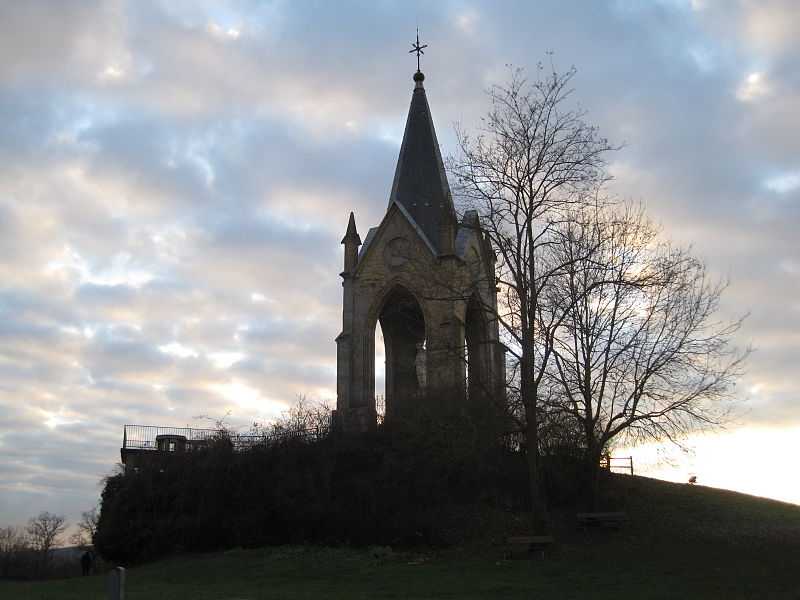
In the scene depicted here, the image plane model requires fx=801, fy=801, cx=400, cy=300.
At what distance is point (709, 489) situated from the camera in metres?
31.2

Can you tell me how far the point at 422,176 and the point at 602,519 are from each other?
17.0 meters

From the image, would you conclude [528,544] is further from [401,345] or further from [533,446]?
[401,345]

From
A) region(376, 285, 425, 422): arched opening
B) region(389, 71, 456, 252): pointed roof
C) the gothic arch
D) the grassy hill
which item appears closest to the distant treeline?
the grassy hill

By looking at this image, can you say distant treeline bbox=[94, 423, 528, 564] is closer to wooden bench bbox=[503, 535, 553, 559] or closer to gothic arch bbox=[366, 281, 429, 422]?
wooden bench bbox=[503, 535, 553, 559]

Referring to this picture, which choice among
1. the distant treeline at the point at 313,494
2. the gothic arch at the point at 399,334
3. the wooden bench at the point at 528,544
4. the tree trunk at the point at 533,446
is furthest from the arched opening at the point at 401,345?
the wooden bench at the point at 528,544

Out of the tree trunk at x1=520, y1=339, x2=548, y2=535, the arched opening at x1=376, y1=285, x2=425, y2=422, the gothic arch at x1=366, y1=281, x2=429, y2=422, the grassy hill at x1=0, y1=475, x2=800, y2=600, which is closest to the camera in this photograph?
the grassy hill at x1=0, y1=475, x2=800, y2=600

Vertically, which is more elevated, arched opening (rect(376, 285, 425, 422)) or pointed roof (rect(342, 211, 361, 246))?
pointed roof (rect(342, 211, 361, 246))

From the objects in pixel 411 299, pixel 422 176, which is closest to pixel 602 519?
pixel 411 299

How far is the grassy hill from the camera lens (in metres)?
15.2

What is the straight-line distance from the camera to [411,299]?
32188mm

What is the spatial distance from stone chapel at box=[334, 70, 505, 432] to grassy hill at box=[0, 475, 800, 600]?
5.95 meters

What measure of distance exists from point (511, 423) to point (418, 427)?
3.66 metres

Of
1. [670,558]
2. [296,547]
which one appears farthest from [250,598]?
[670,558]

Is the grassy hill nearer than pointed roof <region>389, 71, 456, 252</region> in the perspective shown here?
Yes
